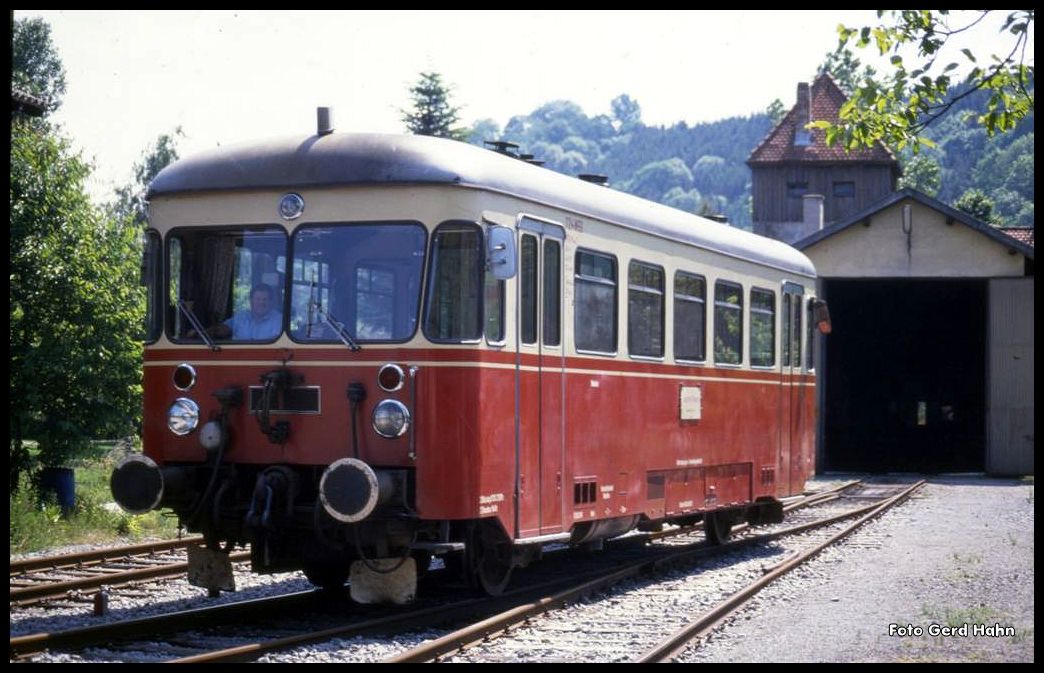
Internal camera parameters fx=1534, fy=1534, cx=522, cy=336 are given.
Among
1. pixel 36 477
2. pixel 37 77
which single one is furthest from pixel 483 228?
pixel 37 77

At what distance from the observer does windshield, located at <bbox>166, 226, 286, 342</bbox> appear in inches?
429

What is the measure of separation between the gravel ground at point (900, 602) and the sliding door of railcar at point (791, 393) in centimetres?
109

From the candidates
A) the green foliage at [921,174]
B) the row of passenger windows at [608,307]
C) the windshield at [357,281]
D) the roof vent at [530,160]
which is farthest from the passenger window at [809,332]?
the green foliage at [921,174]

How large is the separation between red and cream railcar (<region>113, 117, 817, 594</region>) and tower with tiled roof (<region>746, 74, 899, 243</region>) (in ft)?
200

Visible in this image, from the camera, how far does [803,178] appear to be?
236 feet

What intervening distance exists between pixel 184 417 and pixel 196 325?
2.19 ft

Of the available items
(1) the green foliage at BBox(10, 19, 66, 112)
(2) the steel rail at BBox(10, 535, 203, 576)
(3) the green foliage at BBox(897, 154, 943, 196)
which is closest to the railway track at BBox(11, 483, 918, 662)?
(2) the steel rail at BBox(10, 535, 203, 576)

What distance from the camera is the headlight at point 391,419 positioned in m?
10.3

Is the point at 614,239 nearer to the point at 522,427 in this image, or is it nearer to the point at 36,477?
the point at 522,427

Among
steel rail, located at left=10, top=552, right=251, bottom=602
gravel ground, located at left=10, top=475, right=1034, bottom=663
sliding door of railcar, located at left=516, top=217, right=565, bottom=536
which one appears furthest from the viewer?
steel rail, located at left=10, top=552, right=251, bottom=602

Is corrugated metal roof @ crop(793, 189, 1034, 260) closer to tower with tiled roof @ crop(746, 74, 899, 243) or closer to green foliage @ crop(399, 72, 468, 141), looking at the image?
green foliage @ crop(399, 72, 468, 141)

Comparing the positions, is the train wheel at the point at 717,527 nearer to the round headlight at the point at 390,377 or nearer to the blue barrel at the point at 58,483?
the round headlight at the point at 390,377

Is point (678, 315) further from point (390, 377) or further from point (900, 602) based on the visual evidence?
point (390, 377)

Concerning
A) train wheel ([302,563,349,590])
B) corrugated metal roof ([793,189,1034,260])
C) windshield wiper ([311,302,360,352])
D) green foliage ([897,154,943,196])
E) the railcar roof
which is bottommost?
train wheel ([302,563,349,590])
